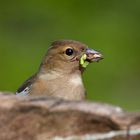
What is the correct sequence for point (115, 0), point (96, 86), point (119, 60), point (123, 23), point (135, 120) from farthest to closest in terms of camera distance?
1. point (115, 0)
2. point (123, 23)
3. point (119, 60)
4. point (96, 86)
5. point (135, 120)

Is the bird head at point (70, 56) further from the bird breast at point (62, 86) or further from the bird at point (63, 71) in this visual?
the bird breast at point (62, 86)

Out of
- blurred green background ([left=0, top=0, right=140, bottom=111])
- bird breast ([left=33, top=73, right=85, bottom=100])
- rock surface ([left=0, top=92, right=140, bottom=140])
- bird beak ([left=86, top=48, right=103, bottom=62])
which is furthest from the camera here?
blurred green background ([left=0, top=0, right=140, bottom=111])

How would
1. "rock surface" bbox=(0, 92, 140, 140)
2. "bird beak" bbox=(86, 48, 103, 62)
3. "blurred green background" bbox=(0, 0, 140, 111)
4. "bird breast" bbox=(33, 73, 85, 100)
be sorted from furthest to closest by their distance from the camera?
"blurred green background" bbox=(0, 0, 140, 111) → "bird beak" bbox=(86, 48, 103, 62) → "bird breast" bbox=(33, 73, 85, 100) → "rock surface" bbox=(0, 92, 140, 140)

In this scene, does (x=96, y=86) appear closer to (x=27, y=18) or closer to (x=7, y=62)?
(x=7, y=62)

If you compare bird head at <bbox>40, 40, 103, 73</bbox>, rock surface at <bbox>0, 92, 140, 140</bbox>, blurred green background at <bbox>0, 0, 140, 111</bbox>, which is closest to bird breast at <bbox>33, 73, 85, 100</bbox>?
bird head at <bbox>40, 40, 103, 73</bbox>

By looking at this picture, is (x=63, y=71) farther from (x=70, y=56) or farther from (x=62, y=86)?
(x=62, y=86)

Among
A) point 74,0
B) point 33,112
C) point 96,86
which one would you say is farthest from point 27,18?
point 33,112

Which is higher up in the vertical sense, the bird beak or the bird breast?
the bird beak

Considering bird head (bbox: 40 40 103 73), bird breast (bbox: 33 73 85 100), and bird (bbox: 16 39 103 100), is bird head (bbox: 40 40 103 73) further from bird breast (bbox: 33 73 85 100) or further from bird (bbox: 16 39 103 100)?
bird breast (bbox: 33 73 85 100)
